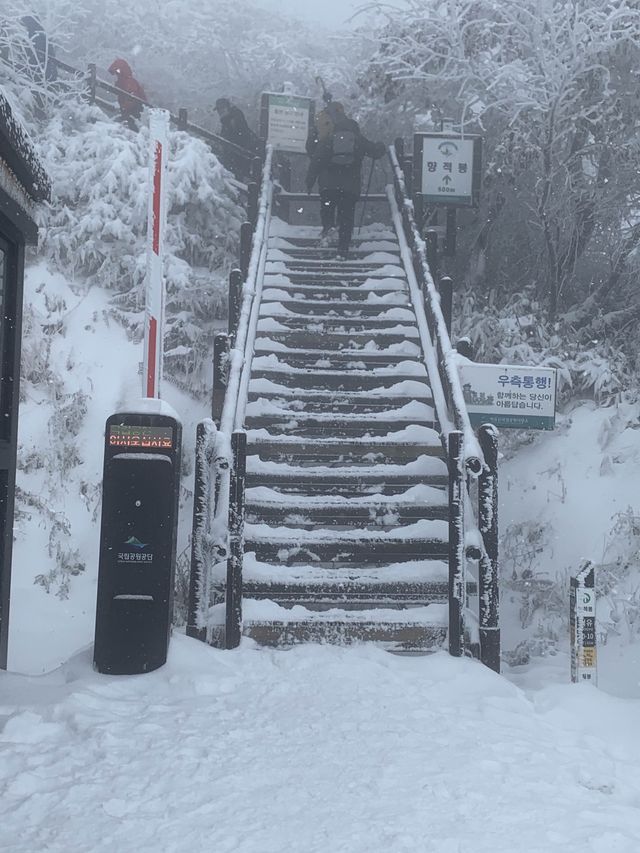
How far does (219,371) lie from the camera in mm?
7531

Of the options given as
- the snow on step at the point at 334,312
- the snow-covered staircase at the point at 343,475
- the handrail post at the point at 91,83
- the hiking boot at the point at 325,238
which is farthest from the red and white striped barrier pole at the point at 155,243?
the handrail post at the point at 91,83

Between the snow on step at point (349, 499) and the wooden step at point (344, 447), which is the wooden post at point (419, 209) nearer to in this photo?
the wooden step at point (344, 447)

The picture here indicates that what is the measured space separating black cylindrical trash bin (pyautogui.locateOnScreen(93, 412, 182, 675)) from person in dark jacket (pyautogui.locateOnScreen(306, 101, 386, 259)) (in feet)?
21.1

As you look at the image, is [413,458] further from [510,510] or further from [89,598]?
[89,598]

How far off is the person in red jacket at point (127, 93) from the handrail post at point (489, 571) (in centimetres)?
1098

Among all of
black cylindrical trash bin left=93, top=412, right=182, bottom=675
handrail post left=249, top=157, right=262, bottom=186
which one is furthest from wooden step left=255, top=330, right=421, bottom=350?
handrail post left=249, top=157, right=262, bottom=186

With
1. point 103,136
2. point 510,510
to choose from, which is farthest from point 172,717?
point 103,136

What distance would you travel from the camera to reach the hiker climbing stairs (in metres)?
5.71

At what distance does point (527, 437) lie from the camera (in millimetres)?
9516

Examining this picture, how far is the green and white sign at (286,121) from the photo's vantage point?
14.9 m

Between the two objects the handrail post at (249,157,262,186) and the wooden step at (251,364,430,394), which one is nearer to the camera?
the wooden step at (251,364,430,394)

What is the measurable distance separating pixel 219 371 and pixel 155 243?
2515 millimetres

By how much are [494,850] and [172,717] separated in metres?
1.92

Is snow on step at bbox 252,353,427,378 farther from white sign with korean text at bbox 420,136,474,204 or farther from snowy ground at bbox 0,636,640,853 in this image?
white sign with korean text at bbox 420,136,474,204
